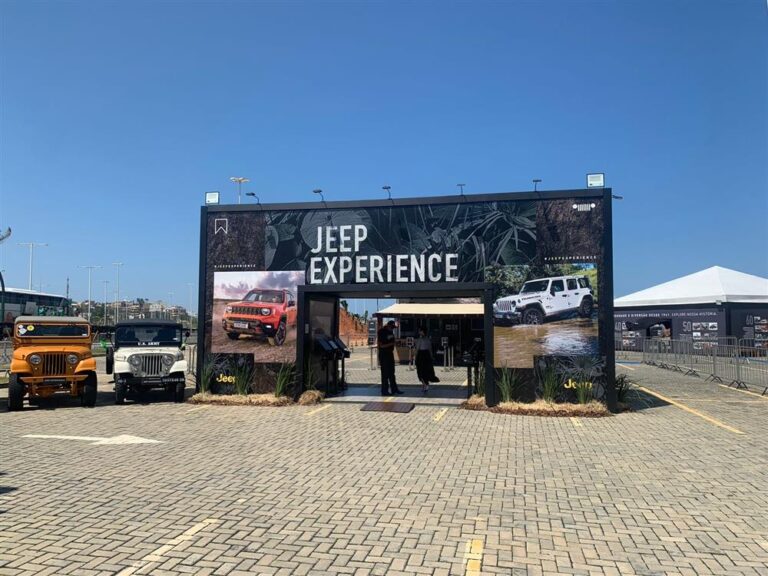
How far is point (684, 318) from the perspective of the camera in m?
39.5

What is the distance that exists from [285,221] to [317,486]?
29.3 feet

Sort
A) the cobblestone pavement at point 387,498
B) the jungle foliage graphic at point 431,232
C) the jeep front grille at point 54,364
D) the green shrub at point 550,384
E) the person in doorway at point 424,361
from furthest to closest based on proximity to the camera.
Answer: the person in doorway at point 424,361 < the jeep front grille at point 54,364 < the jungle foliage graphic at point 431,232 < the green shrub at point 550,384 < the cobblestone pavement at point 387,498

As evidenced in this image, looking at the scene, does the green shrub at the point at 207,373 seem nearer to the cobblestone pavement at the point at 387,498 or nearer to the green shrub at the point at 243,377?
the green shrub at the point at 243,377

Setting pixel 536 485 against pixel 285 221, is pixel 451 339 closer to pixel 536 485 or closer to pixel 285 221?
pixel 285 221

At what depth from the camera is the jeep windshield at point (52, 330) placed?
14391mm

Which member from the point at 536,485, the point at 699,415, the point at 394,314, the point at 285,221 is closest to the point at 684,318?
the point at 394,314

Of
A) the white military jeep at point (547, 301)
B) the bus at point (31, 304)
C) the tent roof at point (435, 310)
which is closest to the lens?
the white military jeep at point (547, 301)

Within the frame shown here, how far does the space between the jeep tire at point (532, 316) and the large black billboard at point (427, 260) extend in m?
0.02

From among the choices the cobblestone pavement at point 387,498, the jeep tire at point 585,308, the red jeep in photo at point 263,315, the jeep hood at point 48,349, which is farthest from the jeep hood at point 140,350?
the jeep tire at point 585,308

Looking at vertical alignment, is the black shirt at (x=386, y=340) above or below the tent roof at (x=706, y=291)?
below

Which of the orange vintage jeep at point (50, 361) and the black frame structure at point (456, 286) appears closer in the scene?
the black frame structure at point (456, 286)

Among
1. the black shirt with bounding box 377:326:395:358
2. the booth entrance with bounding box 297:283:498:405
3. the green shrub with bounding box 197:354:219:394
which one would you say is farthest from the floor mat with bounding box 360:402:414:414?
the green shrub with bounding box 197:354:219:394

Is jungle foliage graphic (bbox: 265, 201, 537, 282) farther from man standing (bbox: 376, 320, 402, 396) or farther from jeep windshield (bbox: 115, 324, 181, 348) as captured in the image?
jeep windshield (bbox: 115, 324, 181, 348)

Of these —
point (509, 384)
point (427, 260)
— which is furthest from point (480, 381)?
point (427, 260)
